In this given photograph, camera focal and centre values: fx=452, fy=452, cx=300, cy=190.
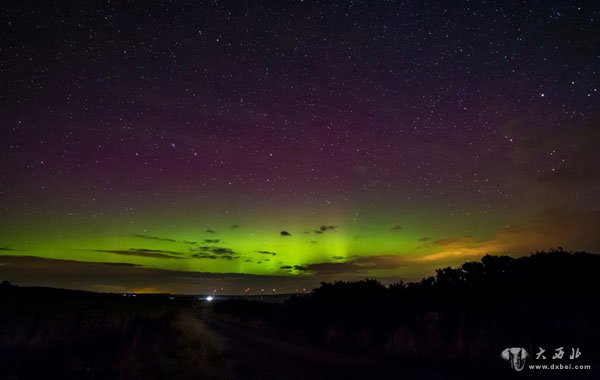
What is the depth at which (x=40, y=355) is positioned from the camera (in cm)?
1330

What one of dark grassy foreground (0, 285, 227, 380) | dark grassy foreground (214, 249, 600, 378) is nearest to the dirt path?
dark grassy foreground (0, 285, 227, 380)

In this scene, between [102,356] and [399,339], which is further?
[399,339]

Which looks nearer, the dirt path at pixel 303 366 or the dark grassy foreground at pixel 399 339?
the dirt path at pixel 303 366

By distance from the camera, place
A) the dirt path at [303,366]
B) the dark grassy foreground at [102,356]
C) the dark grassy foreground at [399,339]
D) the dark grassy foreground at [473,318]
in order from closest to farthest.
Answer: the dirt path at [303,366] → the dark grassy foreground at [102,356] → the dark grassy foreground at [399,339] → the dark grassy foreground at [473,318]

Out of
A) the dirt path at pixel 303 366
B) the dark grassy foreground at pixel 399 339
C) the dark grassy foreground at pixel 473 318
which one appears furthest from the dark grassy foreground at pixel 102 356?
the dark grassy foreground at pixel 473 318

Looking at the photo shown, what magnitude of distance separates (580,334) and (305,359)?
7028mm

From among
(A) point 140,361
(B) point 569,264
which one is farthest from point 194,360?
(B) point 569,264

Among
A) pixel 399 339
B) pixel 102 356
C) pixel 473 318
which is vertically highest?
pixel 473 318

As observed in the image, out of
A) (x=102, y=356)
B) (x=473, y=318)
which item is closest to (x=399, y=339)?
(x=473, y=318)

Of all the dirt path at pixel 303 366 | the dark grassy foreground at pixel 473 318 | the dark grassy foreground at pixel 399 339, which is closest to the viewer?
the dirt path at pixel 303 366

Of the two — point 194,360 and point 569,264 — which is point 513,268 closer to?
point 569,264

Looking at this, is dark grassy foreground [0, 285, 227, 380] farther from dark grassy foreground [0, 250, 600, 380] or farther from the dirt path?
the dirt path

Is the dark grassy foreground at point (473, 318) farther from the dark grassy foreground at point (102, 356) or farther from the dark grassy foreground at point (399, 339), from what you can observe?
the dark grassy foreground at point (102, 356)

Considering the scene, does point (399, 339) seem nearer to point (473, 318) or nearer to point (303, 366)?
point (473, 318)
